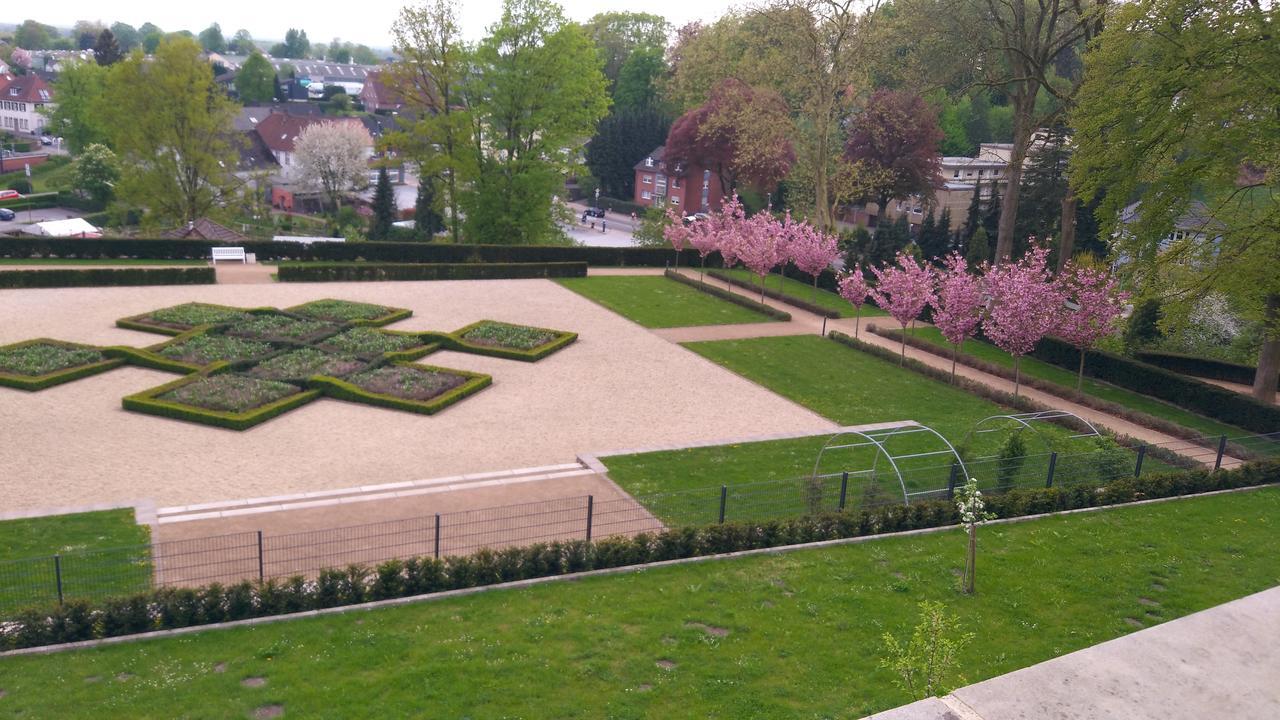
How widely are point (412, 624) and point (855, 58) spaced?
37.9 meters

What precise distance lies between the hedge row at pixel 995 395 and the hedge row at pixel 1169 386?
460 cm

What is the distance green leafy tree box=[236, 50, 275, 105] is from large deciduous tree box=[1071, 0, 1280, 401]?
13174 cm

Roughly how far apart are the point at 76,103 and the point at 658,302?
7853 cm

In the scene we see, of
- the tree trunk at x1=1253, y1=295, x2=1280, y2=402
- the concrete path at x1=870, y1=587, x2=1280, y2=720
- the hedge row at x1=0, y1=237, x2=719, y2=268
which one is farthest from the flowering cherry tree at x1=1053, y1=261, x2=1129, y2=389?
the hedge row at x1=0, y1=237, x2=719, y2=268

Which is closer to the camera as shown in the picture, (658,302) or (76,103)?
(658,302)

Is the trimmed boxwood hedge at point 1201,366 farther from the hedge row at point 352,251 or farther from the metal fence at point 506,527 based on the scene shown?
the hedge row at point 352,251

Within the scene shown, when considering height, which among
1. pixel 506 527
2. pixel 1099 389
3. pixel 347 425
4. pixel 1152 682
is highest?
pixel 1152 682

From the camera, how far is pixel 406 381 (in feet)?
85.6

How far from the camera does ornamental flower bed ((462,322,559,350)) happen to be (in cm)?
3091

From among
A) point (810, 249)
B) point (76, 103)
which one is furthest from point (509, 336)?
point (76, 103)

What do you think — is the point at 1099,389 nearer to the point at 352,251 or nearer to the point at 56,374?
the point at 56,374

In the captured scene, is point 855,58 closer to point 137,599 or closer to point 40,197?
point 137,599

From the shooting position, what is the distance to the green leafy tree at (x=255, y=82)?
136m

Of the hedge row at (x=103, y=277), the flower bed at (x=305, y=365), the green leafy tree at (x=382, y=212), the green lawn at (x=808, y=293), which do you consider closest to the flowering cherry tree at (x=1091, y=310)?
the green lawn at (x=808, y=293)
